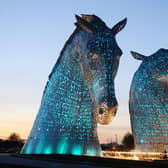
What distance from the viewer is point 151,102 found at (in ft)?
58.3

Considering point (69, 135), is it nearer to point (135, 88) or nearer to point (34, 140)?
point (34, 140)

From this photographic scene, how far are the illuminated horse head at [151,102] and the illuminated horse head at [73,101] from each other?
9.49 metres

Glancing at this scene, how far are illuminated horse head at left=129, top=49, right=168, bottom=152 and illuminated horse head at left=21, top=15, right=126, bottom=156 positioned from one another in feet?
31.1

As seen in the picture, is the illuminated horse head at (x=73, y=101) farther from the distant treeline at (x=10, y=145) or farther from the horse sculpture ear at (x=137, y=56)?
the distant treeline at (x=10, y=145)

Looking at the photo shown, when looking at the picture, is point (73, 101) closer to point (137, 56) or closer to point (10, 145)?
point (137, 56)

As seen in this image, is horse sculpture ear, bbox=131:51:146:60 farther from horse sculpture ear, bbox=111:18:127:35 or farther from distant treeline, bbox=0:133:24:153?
distant treeline, bbox=0:133:24:153

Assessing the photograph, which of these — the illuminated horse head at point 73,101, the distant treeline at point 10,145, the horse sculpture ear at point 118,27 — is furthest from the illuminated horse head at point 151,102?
the distant treeline at point 10,145

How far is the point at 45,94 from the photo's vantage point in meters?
10.2

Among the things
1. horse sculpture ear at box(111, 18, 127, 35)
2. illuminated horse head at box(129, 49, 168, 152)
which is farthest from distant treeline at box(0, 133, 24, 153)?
horse sculpture ear at box(111, 18, 127, 35)

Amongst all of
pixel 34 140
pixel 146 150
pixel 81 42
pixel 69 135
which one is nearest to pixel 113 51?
pixel 81 42

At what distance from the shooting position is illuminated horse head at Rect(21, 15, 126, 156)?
7855mm

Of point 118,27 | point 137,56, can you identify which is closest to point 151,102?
point 137,56

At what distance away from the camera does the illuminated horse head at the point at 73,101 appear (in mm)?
7855

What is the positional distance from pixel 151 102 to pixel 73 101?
10032mm
